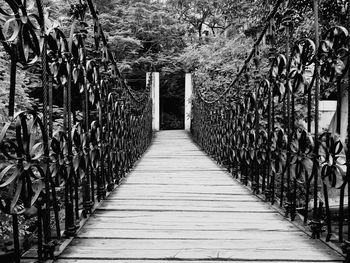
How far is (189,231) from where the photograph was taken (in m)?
1.80

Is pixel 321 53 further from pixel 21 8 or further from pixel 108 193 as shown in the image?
pixel 108 193

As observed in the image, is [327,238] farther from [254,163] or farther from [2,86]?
[2,86]

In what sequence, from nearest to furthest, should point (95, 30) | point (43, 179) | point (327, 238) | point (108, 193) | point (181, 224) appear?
point (43, 179)
point (327, 238)
point (181, 224)
point (95, 30)
point (108, 193)

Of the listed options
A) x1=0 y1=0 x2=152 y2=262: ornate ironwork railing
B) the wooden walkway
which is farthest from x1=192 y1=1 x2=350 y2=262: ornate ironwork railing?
x1=0 y1=0 x2=152 y2=262: ornate ironwork railing

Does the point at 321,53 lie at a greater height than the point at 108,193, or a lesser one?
greater

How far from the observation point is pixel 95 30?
7.52 feet

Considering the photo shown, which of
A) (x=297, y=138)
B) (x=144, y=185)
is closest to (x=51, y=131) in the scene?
(x=297, y=138)

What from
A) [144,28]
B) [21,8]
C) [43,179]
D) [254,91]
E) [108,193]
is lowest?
[108,193]

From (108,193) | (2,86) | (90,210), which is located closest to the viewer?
(90,210)

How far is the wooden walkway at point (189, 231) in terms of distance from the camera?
1484 millimetres

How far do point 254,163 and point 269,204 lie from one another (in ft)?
1.99

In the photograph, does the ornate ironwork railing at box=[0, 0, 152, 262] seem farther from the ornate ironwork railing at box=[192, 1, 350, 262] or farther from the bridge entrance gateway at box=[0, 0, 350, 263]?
the ornate ironwork railing at box=[192, 1, 350, 262]

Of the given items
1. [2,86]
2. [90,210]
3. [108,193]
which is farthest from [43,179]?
[2,86]

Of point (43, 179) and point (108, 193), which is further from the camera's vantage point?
point (108, 193)
